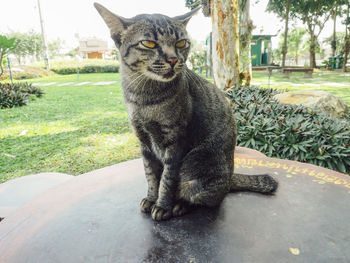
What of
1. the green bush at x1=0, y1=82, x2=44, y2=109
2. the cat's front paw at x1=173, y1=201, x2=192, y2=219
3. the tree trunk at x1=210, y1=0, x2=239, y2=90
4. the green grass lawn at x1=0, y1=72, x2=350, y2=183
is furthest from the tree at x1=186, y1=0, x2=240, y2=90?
the green bush at x1=0, y1=82, x2=44, y2=109

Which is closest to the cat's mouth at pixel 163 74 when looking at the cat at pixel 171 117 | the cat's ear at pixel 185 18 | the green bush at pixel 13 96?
the cat at pixel 171 117

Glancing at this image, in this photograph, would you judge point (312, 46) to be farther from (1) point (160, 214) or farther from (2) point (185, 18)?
(1) point (160, 214)

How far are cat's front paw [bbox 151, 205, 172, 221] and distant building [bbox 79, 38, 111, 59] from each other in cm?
4975

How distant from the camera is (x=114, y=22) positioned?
143cm

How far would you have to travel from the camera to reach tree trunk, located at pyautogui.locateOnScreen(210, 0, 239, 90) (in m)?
5.00

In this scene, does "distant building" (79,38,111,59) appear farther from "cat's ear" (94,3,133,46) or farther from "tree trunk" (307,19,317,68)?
"cat's ear" (94,3,133,46)

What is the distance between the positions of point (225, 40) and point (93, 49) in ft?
171

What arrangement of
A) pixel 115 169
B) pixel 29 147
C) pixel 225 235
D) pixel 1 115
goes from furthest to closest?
pixel 1 115 < pixel 29 147 < pixel 115 169 < pixel 225 235

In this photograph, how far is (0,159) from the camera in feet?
13.8

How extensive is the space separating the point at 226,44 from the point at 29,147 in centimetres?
430

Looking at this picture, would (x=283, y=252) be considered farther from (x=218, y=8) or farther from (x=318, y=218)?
(x=218, y=8)

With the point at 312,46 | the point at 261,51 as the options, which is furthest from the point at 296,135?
the point at 261,51

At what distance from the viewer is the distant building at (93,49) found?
48122 mm

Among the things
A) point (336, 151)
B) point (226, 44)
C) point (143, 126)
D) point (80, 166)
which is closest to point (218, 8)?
point (226, 44)
